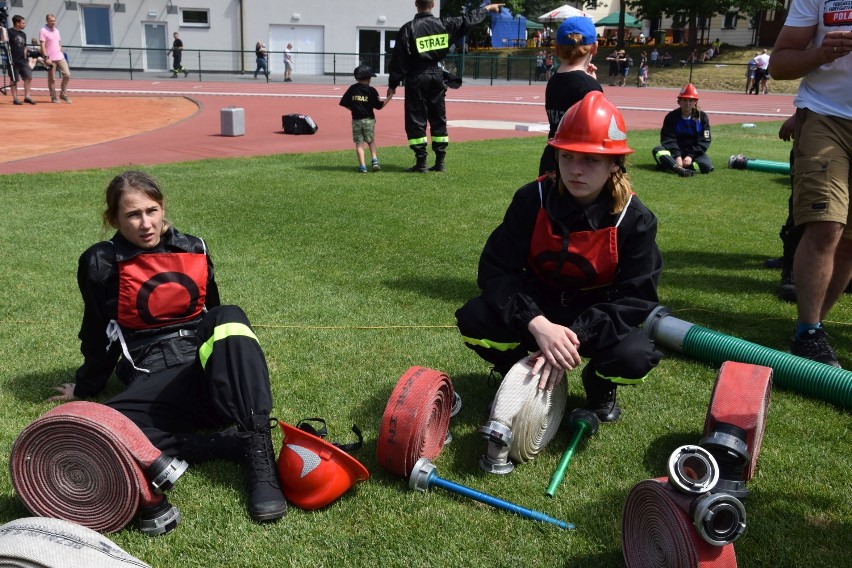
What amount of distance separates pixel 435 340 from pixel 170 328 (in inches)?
66.7

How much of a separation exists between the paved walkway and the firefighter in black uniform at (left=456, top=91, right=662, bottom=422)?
32.4 feet

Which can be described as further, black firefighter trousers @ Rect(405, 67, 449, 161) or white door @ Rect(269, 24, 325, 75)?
white door @ Rect(269, 24, 325, 75)

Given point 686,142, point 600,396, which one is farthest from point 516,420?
point 686,142

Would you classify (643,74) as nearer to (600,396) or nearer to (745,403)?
(600,396)

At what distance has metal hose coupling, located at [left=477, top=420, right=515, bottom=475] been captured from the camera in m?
3.10

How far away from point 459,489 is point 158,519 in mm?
1113

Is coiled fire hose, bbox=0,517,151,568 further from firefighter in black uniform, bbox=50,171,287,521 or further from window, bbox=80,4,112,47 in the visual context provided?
window, bbox=80,4,112,47

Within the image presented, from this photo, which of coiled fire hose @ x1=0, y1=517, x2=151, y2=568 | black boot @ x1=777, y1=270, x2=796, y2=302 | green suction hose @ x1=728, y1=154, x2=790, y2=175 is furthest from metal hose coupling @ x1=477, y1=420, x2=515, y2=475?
green suction hose @ x1=728, y1=154, x2=790, y2=175

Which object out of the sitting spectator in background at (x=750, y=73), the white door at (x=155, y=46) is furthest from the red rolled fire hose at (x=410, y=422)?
the white door at (x=155, y=46)

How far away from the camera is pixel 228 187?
984cm

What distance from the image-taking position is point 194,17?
4169cm

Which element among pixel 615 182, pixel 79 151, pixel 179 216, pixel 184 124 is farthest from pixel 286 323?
pixel 184 124

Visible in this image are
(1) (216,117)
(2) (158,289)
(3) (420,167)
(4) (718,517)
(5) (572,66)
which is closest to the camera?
(4) (718,517)

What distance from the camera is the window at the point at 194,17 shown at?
41.4m
